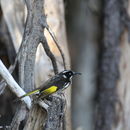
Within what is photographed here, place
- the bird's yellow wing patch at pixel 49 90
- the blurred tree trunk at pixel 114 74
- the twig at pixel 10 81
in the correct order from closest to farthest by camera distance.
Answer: the bird's yellow wing patch at pixel 49 90
the twig at pixel 10 81
the blurred tree trunk at pixel 114 74

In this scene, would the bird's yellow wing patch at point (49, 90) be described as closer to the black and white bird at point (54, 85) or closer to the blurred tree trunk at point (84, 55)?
the black and white bird at point (54, 85)

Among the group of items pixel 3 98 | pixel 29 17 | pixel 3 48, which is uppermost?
pixel 29 17

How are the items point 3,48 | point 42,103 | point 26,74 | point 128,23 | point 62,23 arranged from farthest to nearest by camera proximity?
point 128,23
point 3,48
point 62,23
point 26,74
point 42,103

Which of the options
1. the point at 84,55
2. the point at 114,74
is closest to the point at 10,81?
the point at 114,74

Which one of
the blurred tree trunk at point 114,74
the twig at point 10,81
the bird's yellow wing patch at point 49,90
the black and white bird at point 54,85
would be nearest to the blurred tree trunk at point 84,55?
the blurred tree trunk at point 114,74

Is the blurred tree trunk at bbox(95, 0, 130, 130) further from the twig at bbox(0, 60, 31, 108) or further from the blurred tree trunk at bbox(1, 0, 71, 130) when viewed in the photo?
the twig at bbox(0, 60, 31, 108)

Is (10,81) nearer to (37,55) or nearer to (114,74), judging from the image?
(37,55)

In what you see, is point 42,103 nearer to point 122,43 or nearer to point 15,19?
point 15,19

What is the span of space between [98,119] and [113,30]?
1535 millimetres

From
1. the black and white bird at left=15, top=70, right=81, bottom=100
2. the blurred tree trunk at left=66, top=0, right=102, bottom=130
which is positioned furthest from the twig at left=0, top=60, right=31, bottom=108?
the blurred tree trunk at left=66, top=0, right=102, bottom=130

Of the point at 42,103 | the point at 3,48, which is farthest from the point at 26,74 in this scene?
the point at 3,48

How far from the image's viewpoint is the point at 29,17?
6.07 m

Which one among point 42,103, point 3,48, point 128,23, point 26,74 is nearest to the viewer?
point 42,103

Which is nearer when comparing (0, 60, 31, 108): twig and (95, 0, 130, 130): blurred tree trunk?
(0, 60, 31, 108): twig
